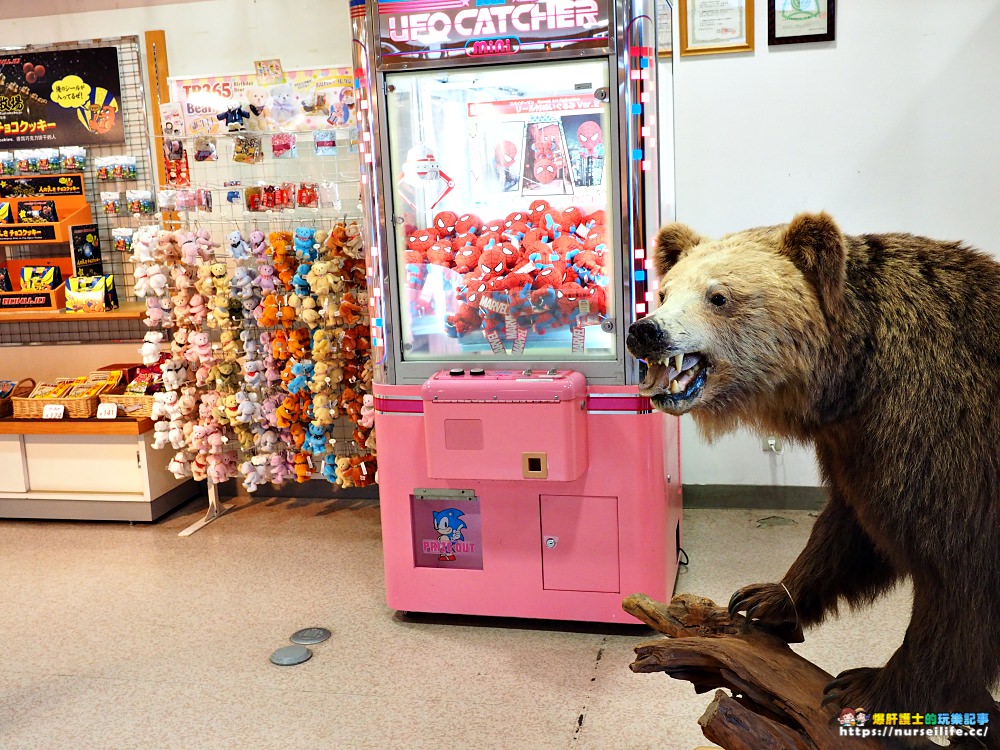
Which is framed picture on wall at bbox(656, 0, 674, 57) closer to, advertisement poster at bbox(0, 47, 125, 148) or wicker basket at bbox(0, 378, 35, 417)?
advertisement poster at bbox(0, 47, 125, 148)

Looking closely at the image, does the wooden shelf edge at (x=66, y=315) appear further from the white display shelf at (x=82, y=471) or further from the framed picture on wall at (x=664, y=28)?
the framed picture on wall at (x=664, y=28)

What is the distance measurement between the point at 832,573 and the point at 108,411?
395 centimetres

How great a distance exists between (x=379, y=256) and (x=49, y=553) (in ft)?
8.20

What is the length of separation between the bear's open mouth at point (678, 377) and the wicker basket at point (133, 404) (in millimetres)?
3721

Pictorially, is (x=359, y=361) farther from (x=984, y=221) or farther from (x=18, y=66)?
(x=984, y=221)

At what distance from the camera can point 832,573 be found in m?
1.88

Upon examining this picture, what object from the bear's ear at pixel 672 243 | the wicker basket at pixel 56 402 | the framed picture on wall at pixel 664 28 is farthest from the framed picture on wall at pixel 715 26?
the wicker basket at pixel 56 402

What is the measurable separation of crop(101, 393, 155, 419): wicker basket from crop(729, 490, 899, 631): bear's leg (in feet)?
12.1

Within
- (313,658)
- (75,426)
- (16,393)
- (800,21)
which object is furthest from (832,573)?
(16,393)

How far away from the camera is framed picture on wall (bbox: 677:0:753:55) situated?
430 cm

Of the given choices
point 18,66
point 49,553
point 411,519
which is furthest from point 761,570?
point 18,66

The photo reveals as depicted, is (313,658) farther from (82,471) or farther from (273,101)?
(273,101)

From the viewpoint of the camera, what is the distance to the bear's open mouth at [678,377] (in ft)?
5.39

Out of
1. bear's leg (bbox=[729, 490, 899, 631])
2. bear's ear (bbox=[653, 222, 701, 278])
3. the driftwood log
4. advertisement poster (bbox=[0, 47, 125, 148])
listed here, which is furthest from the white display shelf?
bear's leg (bbox=[729, 490, 899, 631])
